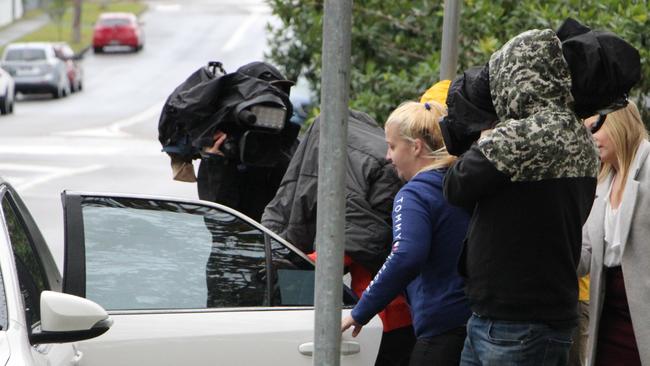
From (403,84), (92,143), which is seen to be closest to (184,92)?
(403,84)

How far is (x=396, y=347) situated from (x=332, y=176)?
1.74 m

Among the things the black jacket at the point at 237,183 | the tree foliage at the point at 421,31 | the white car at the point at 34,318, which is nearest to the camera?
the white car at the point at 34,318

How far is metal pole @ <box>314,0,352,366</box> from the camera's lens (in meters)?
3.06

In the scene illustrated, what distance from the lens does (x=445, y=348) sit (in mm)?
4070

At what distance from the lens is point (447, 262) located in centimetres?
405

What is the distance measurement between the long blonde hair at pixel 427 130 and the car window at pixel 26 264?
4.25 feet

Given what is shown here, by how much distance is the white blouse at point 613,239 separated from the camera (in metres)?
4.27

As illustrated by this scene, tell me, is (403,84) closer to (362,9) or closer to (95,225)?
(362,9)

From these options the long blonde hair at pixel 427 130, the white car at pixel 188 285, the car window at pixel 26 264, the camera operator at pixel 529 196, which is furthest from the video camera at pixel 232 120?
the camera operator at pixel 529 196

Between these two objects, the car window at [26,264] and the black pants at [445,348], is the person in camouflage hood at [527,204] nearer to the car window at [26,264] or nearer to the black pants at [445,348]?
the black pants at [445,348]

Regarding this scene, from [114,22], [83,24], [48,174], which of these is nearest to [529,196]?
[48,174]

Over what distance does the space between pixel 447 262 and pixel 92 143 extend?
801 inches

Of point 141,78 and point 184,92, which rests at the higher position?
point 184,92

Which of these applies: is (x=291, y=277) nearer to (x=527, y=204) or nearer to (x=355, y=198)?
(x=355, y=198)
